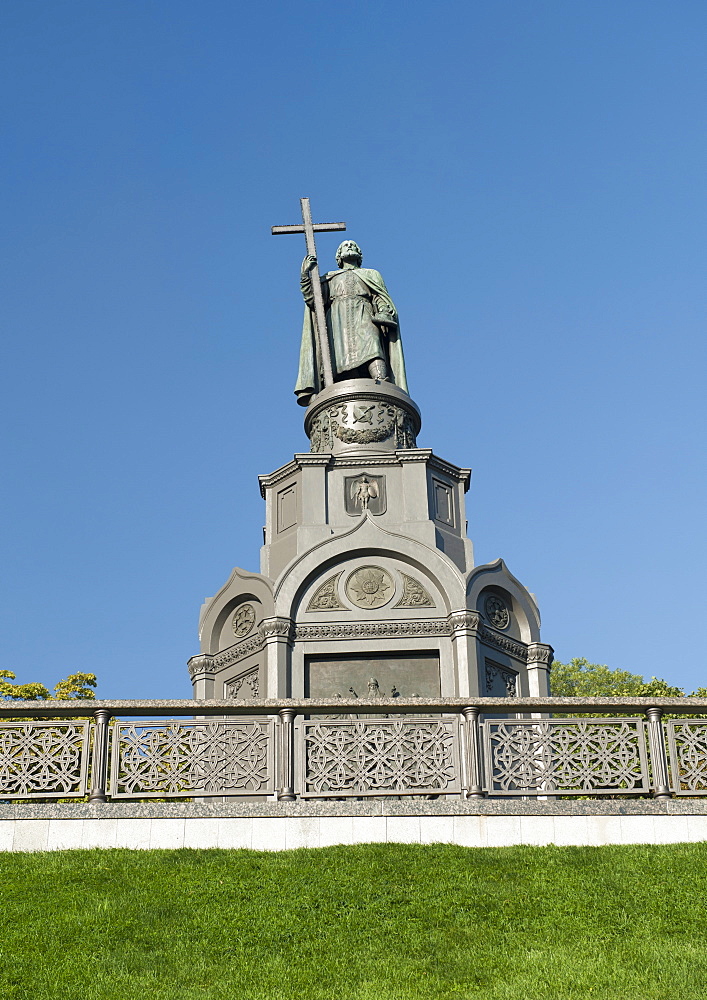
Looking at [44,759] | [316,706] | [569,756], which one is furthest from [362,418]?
[44,759]

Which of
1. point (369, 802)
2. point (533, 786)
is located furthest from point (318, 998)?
point (533, 786)

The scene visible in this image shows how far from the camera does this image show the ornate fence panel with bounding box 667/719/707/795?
436 inches

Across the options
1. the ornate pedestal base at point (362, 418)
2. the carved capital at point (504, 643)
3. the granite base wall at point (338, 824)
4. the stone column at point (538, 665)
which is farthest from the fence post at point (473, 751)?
the ornate pedestal base at point (362, 418)

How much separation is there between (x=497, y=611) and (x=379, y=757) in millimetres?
5934

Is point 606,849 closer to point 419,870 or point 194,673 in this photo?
point 419,870

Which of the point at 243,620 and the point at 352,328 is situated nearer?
the point at 243,620

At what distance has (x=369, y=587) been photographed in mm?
16312

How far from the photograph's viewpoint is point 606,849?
10.1 metres

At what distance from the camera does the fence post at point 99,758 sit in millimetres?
10867

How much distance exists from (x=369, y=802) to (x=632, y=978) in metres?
3.60

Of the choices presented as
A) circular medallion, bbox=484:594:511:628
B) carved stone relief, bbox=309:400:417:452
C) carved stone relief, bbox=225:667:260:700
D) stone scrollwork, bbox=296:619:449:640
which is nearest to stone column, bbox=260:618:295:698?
stone scrollwork, bbox=296:619:449:640

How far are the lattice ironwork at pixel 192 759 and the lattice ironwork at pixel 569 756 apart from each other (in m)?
2.20

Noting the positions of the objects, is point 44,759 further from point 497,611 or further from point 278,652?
point 497,611

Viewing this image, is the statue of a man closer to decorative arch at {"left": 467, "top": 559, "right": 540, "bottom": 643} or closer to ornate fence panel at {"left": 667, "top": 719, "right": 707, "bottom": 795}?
decorative arch at {"left": 467, "top": 559, "right": 540, "bottom": 643}
